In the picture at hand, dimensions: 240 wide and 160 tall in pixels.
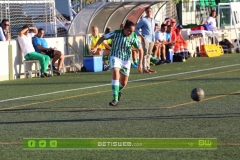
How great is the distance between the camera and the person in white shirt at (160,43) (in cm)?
2822

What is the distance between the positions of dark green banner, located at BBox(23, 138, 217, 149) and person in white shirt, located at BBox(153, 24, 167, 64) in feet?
56.7

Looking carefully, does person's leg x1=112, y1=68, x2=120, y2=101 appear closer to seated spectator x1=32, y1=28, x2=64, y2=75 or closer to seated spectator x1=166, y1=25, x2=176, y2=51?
seated spectator x1=32, y1=28, x2=64, y2=75

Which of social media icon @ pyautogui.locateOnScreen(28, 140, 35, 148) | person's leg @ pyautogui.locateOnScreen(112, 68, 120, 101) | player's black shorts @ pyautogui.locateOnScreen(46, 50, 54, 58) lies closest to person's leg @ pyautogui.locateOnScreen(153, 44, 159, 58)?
player's black shorts @ pyautogui.locateOnScreen(46, 50, 54, 58)

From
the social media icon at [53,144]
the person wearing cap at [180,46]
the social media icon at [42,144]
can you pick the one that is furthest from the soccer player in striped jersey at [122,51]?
the person wearing cap at [180,46]

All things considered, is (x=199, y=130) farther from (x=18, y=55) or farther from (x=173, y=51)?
(x=173, y=51)

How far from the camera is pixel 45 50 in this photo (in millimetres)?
24141

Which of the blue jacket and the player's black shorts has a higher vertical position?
the blue jacket

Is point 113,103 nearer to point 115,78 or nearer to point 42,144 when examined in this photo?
point 115,78

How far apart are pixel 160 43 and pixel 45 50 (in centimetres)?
555

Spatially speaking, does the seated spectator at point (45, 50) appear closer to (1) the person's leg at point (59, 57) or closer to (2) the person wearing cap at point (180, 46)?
(1) the person's leg at point (59, 57)

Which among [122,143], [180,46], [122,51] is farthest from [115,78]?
[180,46]

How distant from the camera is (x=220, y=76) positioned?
22.1 meters

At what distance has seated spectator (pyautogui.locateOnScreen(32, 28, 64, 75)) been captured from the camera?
2406 centimetres

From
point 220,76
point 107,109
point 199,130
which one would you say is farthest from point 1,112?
point 220,76
